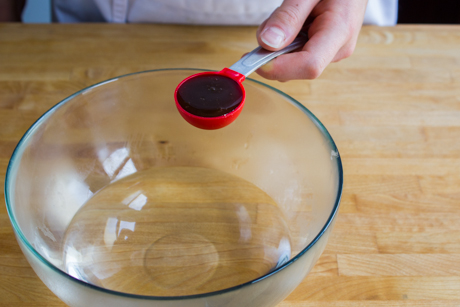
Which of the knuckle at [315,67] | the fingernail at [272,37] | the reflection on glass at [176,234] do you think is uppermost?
the fingernail at [272,37]

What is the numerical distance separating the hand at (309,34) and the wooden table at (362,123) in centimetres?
17

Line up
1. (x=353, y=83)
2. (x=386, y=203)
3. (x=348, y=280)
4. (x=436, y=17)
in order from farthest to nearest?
1. (x=436, y=17)
2. (x=353, y=83)
3. (x=386, y=203)
4. (x=348, y=280)

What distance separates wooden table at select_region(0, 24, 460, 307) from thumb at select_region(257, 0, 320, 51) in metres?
0.21

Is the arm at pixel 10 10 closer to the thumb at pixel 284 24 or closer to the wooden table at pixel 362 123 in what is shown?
the wooden table at pixel 362 123

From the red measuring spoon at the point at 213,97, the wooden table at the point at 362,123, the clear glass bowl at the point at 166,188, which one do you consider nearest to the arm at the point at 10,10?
the wooden table at the point at 362,123

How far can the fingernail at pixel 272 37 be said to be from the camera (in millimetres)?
676

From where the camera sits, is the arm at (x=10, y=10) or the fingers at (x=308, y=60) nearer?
the fingers at (x=308, y=60)

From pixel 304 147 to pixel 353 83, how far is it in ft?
1.08

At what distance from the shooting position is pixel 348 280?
63 centimetres

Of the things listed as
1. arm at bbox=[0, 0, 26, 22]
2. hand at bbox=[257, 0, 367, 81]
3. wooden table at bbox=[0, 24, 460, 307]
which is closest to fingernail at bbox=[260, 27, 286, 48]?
hand at bbox=[257, 0, 367, 81]

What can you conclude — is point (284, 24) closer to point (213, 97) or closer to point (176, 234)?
point (213, 97)

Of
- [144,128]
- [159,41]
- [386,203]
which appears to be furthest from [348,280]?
[159,41]

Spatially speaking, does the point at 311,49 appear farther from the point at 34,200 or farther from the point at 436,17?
the point at 436,17

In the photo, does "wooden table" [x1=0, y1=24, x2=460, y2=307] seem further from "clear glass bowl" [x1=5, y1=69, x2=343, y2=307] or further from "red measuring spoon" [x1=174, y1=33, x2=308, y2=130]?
"red measuring spoon" [x1=174, y1=33, x2=308, y2=130]
